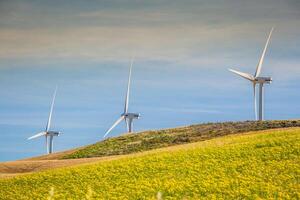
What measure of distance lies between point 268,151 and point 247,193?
A: 377 inches

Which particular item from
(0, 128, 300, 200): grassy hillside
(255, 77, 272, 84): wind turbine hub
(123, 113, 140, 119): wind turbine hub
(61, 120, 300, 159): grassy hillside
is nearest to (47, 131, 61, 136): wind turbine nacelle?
(123, 113, 140, 119): wind turbine hub

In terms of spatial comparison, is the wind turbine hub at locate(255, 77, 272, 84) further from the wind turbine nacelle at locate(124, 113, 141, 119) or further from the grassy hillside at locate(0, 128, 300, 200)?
the grassy hillside at locate(0, 128, 300, 200)

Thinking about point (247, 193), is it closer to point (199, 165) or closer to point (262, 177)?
point (262, 177)

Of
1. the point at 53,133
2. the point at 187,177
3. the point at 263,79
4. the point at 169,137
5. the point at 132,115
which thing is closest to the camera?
the point at 187,177

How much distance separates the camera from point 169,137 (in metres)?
62.7

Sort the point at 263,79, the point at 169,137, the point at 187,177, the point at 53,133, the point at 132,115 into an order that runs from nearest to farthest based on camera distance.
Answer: the point at 187,177
the point at 169,137
the point at 263,79
the point at 132,115
the point at 53,133

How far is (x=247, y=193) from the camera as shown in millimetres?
28141

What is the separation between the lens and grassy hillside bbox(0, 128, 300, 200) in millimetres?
29312

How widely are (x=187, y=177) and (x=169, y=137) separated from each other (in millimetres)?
30220

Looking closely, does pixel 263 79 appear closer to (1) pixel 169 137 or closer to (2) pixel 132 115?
(1) pixel 169 137

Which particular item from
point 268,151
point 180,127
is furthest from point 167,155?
point 180,127

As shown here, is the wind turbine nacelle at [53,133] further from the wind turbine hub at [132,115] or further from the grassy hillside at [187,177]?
the grassy hillside at [187,177]

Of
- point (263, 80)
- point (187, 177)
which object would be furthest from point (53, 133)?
point (187, 177)

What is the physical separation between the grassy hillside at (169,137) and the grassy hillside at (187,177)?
16989mm
